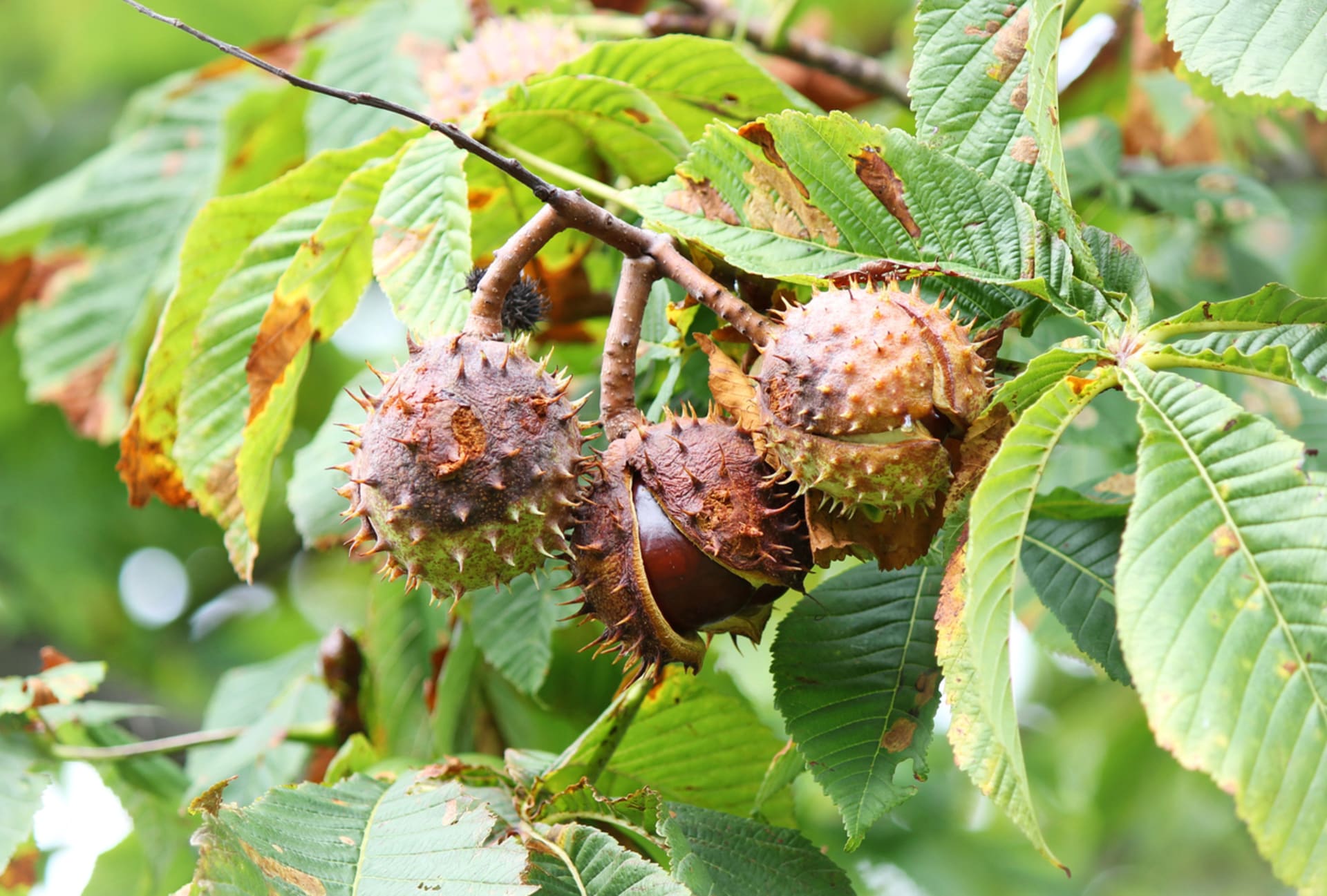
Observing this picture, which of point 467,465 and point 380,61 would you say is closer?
point 467,465

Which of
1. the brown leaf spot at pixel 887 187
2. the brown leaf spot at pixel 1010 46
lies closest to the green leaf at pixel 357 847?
the brown leaf spot at pixel 887 187

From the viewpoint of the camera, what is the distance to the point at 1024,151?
160 cm

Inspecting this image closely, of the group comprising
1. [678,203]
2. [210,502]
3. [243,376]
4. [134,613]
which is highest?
[678,203]

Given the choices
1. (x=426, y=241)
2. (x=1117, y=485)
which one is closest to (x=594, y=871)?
(x=426, y=241)

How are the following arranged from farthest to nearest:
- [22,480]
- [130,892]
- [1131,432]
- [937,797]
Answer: [22,480] → [937,797] → [130,892] → [1131,432]

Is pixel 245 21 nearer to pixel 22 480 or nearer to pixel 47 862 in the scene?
pixel 22 480

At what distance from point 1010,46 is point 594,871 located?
4.50 ft

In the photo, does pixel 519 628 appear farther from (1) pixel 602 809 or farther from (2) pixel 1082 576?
(2) pixel 1082 576

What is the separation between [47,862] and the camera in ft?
10.1

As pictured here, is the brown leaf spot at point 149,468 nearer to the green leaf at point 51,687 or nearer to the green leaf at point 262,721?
the green leaf at point 51,687

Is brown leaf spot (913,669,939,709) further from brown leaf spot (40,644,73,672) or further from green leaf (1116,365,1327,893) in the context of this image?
brown leaf spot (40,644,73,672)

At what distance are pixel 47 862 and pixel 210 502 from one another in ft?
5.60

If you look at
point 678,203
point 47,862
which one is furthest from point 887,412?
point 47,862

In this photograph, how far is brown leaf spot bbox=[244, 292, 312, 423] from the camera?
1.96 metres
